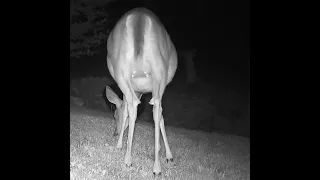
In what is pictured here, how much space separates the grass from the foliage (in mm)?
7286

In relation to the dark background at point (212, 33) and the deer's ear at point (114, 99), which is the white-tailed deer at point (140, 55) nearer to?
the deer's ear at point (114, 99)

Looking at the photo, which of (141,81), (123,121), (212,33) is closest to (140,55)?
(141,81)

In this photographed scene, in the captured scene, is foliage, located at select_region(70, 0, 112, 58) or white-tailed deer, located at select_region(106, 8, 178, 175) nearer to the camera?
white-tailed deer, located at select_region(106, 8, 178, 175)

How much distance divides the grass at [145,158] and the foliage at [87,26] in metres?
7.29

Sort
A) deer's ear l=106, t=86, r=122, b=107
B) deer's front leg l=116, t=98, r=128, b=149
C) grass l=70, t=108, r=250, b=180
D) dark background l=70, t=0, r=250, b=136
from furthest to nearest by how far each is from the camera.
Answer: dark background l=70, t=0, r=250, b=136
deer's ear l=106, t=86, r=122, b=107
deer's front leg l=116, t=98, r=128, b=149
grass l=70, t=108, r=250, b=180

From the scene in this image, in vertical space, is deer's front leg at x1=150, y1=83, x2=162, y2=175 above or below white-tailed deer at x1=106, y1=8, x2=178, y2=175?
below

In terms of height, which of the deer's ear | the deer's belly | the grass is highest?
the deer's belly

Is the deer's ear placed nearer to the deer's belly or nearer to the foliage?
the deer's belly

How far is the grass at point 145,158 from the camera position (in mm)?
3750

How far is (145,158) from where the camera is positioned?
4414 millimetres

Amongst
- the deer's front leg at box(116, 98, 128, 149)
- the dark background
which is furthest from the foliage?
the deer's front leg at box(116, 98, 128, 149)

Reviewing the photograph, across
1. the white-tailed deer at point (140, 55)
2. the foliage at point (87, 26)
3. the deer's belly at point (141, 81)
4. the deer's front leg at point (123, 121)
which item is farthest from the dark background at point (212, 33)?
the white-tailed deer at point (140, 55)

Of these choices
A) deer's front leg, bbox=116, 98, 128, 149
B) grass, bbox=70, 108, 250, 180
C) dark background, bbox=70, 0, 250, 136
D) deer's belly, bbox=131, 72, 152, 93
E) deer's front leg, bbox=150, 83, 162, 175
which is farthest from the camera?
dark background, bbox=70, 0, 250, 136

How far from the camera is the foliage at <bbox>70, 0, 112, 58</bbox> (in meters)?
12.7
